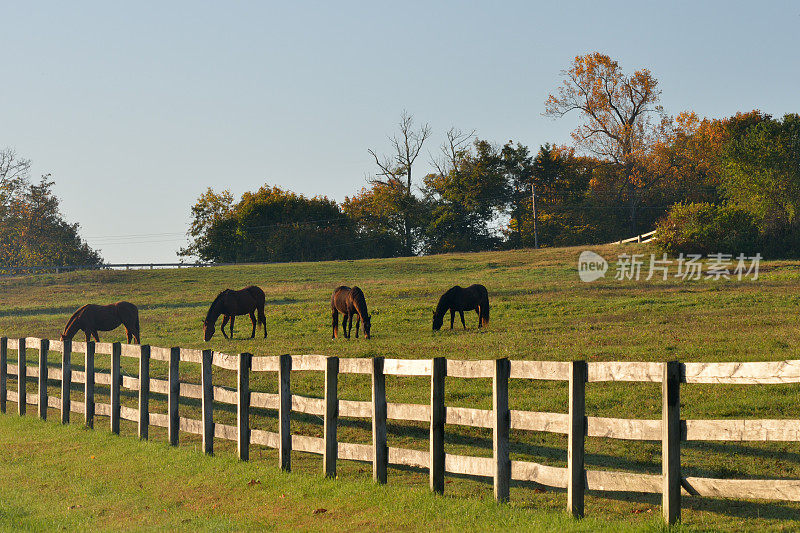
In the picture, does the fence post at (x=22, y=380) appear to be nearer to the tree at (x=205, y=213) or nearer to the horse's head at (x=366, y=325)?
the horse's head at (x=366, y=325)

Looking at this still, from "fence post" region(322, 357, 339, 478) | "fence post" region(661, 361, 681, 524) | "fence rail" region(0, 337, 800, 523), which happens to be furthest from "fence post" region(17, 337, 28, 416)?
"fence post" region(661, 361, 681, 524)

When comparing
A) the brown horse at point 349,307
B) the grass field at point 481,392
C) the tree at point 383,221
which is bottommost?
the grass field at point 481,392

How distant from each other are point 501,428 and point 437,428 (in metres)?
0.88

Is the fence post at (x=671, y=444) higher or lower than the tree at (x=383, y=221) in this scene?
lower

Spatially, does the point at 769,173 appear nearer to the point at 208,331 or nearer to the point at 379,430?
the point at 208,331

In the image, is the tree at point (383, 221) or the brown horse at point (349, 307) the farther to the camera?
the tree at point (383, 221)

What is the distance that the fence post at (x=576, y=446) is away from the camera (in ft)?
25.7

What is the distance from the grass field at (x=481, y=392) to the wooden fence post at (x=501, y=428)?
244mm

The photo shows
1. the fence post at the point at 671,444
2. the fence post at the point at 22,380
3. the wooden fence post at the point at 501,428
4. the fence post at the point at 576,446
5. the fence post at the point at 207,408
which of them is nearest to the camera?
the fence post at the point at 671,444

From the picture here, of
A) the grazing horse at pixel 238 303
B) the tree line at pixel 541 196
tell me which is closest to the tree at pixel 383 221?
the tree line at pixel 541 196

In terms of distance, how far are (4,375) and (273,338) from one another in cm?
1088

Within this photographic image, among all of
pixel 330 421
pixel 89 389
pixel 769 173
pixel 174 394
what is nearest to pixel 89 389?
pixel 89 389

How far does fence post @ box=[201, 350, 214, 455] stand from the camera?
11812 millimetres

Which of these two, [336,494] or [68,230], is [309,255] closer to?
[68,230]
